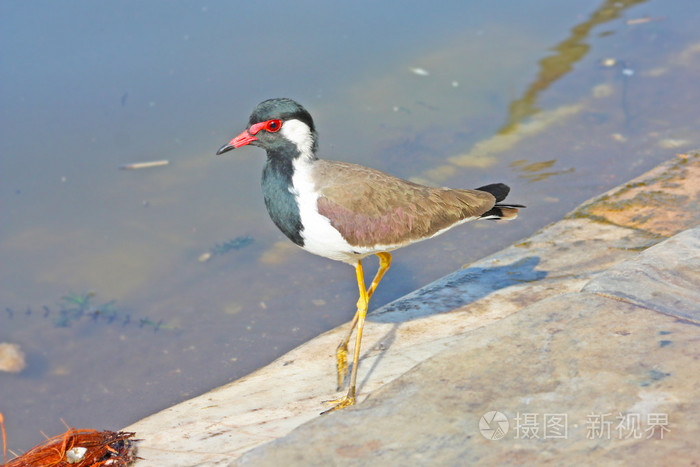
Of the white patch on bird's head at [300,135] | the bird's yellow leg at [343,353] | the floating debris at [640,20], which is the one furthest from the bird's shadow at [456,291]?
the floating debris at [640,20]

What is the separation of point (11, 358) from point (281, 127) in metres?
3.15

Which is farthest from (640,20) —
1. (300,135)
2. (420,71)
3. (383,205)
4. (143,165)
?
(300,135)

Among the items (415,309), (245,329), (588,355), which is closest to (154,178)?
(245,329)

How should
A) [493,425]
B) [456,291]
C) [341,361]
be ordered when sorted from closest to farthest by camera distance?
[493,425], [341,361], [456,291]

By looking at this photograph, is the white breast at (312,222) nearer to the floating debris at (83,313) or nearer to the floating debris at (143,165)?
the floating debris at (83,313)

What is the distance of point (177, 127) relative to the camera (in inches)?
333

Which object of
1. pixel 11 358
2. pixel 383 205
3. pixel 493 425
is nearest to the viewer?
pixel 493 425

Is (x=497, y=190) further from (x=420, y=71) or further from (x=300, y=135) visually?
(x=420, y=71)

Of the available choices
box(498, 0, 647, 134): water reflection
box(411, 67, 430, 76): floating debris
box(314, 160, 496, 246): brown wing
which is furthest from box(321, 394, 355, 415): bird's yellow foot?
box(411, 67, 430, 76): floating debris

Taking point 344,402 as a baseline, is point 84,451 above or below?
above

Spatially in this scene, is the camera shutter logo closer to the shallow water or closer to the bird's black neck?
the bird's black neck

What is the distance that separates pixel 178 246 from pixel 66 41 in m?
3.82

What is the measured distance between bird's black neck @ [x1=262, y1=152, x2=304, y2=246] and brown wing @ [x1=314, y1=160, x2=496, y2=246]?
0.17 metres

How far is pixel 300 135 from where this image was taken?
15.5ft
